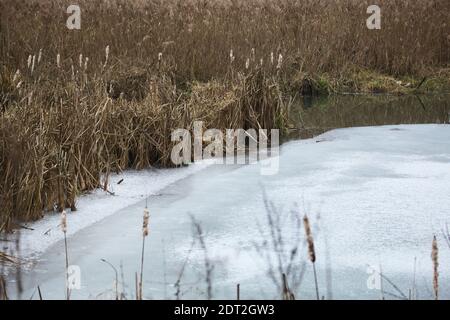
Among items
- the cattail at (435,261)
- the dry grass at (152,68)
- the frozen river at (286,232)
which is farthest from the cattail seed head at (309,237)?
the dry grass at (152,68)

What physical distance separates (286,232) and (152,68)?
4277 millimetres

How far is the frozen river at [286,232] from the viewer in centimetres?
286

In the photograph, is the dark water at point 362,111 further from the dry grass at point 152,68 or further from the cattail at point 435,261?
the cattail at point 435,261

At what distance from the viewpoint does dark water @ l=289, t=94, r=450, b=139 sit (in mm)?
7000

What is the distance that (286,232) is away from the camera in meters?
3.49

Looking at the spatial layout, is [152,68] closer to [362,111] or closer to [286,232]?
[362,111]

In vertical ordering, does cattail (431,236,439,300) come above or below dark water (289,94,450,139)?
above

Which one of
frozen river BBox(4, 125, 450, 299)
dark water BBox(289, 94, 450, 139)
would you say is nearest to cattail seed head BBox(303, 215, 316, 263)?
frozen river BBox(4, 125, 450, 299)

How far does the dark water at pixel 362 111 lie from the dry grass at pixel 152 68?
0.36 m

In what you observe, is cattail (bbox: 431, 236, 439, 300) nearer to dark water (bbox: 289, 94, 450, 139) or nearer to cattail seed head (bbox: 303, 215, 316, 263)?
cattail seed head (bbox: 303, 215, 316, 263)

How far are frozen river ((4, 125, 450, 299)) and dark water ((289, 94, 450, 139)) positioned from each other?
5.31 feet

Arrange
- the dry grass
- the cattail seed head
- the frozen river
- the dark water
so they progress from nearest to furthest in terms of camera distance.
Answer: the cattail seed head → the frozen river → the dry grass → the dark water
